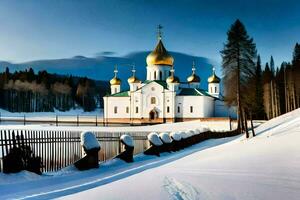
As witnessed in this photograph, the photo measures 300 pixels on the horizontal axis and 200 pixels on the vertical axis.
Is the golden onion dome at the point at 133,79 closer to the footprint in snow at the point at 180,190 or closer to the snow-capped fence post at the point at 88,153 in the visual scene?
the snow-capped fence post at the point at 88,153

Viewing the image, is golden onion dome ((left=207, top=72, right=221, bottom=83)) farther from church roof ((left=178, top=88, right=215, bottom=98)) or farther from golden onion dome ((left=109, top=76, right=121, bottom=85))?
golden onion dome ((left=109, top=76, right=121, bottom=85))

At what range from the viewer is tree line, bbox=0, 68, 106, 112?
10525cm

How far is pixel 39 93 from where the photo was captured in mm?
108625

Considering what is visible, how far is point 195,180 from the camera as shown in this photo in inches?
369

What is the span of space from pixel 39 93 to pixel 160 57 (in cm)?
4458

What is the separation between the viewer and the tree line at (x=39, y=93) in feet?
345

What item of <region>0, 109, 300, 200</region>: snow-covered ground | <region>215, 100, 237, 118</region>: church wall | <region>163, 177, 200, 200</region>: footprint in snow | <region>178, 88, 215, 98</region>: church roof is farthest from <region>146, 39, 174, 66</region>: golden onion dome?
<region>163, 177, 200, 200</region>: footprint in snow

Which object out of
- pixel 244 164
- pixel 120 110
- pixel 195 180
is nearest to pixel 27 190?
pixel 195 180

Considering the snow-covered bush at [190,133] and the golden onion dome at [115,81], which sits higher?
the golden onion dome at [115,81]

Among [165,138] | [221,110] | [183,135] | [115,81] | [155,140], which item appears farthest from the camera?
[115,81]

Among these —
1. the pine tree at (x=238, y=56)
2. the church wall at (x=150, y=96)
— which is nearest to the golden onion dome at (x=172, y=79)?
the church wall at (x=150, y=96)

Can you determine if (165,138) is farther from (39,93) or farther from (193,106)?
(39,93)

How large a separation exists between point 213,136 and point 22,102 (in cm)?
7673

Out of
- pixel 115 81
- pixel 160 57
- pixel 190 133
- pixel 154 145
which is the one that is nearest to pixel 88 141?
pixel 154 145
